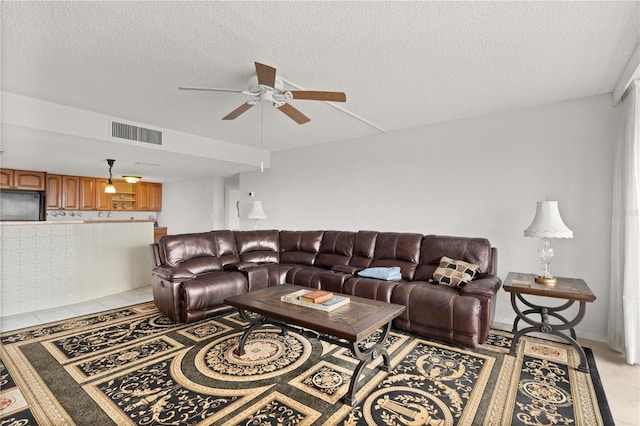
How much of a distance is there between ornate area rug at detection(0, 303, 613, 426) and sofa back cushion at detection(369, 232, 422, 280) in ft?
3.09

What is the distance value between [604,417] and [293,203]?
15.7ft

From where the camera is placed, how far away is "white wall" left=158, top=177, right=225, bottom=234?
7.52m

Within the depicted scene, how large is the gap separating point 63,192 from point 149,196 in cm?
194

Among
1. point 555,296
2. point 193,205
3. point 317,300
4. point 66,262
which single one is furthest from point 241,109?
point 193,205

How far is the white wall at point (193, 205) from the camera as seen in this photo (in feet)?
24.7

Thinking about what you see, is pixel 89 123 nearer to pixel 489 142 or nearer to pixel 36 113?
pixel 36 113

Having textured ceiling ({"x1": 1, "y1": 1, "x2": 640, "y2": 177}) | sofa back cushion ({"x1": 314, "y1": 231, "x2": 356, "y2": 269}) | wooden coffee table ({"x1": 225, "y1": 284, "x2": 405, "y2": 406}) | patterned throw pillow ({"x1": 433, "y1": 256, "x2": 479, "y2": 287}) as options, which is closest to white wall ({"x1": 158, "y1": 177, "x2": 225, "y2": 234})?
sofa back cushion ({"x1": 314, "y1": 231, "x2": 356, "y2": 269})

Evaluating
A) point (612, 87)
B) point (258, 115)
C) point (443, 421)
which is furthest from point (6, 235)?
point (612, 87)

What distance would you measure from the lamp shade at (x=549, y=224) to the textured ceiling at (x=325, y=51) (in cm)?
119

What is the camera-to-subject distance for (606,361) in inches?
104

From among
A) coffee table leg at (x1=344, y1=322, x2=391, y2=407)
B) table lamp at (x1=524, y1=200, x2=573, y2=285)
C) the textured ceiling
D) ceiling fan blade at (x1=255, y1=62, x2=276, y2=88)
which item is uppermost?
the textured ceiling

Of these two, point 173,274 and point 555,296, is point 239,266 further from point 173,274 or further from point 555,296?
point 555,296

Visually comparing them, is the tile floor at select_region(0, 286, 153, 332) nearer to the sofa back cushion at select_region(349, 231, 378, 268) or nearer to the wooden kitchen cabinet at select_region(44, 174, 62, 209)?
the sofa back cushion at select_region(349, 231, 378, 268)

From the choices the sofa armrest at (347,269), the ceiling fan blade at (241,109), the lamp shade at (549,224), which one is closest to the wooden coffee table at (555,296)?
the lamp shade at (549,224)
